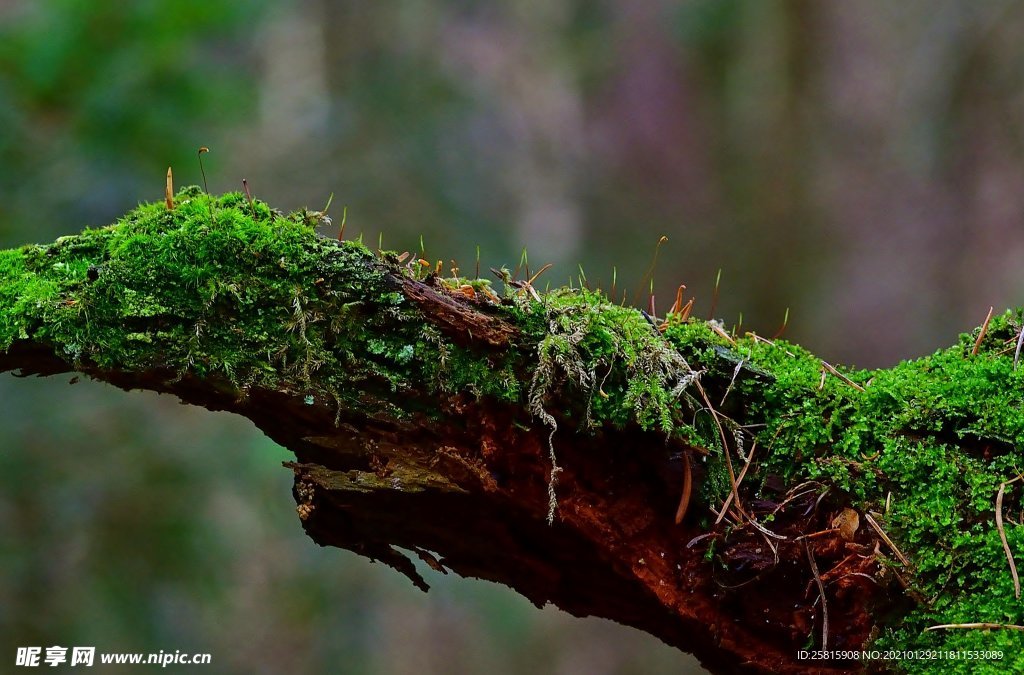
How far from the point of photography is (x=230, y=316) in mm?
1615

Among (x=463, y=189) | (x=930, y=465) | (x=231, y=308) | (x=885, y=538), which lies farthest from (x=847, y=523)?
(x=463, y=189)

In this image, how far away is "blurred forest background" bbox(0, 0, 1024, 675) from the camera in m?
3.91

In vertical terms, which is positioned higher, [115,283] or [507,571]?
[115,283]

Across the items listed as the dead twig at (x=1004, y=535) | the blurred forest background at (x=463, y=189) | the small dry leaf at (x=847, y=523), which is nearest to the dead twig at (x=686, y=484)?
the small dry leaf at (x=847, y=523)

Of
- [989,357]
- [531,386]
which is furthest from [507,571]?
[989,357]

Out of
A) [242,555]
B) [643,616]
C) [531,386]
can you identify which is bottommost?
[643,616]

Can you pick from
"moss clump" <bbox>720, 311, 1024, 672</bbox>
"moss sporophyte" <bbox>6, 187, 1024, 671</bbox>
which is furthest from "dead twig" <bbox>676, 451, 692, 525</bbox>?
"moss clump" <bbox>720, 311, 1024, 672</bbox>

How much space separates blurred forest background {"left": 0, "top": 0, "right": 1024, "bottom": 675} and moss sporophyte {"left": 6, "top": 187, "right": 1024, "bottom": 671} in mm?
2404

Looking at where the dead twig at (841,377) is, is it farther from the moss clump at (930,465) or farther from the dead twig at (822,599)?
the dead twig at (822,599)

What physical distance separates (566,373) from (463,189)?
5082mm

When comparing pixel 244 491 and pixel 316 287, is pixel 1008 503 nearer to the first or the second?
pixel 316 287

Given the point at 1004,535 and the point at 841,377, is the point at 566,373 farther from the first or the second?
the point at 1004,535

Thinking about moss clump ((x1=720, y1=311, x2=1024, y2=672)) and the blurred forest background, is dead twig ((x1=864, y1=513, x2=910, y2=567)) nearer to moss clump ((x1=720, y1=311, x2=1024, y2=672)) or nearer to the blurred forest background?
moss clump ((x1=720, y1=311, x2=1024, y2=672))

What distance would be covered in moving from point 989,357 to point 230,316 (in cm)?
178
